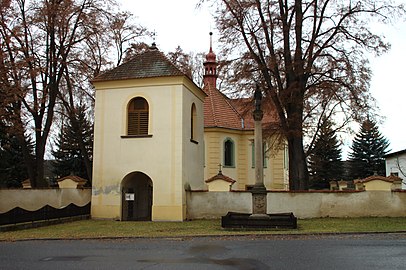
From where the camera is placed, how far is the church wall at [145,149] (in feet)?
66.5

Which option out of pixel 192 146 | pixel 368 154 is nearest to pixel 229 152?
pixel 192 146

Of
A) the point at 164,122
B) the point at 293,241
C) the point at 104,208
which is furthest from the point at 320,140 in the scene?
the point at 293,241

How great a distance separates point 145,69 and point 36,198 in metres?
8.06

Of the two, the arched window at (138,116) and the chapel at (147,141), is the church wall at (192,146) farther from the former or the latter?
the arched window at (138,116)

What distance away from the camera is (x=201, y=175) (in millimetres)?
23906

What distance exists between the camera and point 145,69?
2158cm

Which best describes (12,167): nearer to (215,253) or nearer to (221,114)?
(221,114)

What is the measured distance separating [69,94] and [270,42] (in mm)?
12541

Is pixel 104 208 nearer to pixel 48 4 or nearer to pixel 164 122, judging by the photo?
pixel 164 122

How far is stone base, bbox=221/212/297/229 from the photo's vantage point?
15.7 metres

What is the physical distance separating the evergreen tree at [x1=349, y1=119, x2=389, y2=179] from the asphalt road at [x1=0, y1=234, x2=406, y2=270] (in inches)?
1280

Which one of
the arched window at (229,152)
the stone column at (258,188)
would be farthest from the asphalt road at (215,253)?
the arched window at (229,152)

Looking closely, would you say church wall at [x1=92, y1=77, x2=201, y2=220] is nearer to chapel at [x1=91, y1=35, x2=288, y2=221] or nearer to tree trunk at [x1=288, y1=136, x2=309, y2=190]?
chapel at [x1=91, y1=35, x2=288, y2=221]

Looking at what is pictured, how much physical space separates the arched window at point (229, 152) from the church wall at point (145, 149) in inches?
414
